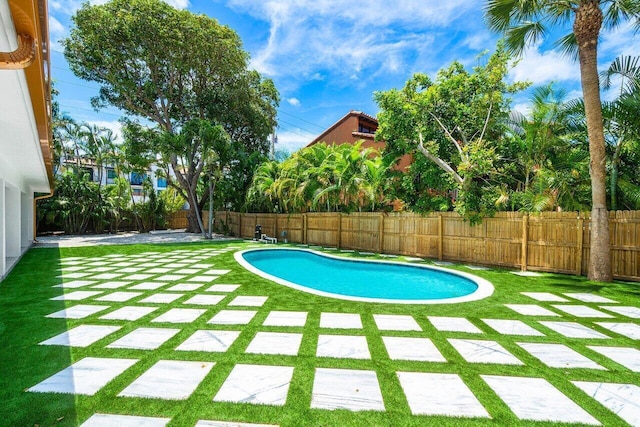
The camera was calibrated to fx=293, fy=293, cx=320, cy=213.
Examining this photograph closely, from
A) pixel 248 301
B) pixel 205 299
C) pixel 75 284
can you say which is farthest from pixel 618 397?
pixel 75 284

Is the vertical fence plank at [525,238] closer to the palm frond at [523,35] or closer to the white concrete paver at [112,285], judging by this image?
the palm frond at [523,35]

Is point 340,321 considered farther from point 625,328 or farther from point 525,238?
point 525,238

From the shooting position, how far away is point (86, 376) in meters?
2.69

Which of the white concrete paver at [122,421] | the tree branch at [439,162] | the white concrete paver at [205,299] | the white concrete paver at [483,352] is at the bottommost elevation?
the white concrete paver at [205,299]

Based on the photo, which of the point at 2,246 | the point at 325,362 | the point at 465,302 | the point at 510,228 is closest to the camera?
the point at 325,362

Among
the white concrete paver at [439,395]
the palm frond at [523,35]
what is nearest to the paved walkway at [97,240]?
the white concrete paver at [439,395]

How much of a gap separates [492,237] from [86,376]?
31.9 feet

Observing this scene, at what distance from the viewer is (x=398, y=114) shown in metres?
11.0

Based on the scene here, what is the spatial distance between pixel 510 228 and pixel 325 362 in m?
7.93

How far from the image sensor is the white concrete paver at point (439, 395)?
224cm

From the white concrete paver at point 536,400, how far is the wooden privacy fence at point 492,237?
6.56 m

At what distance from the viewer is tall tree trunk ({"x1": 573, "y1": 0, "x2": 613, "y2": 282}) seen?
21.6 feet

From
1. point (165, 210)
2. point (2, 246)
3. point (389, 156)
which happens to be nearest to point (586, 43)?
point (389, 156)

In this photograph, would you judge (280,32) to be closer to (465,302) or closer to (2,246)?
(2,246)
